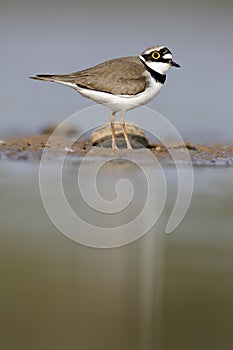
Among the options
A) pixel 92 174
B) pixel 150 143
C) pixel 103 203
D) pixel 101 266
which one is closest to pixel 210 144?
pixel 150 143

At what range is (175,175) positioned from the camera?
7.23m

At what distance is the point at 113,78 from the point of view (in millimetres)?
7789

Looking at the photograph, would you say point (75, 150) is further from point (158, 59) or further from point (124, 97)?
point (158, 59)

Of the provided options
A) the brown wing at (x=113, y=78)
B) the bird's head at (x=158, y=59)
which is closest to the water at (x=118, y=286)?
the brown wing at (x=113, y=78)

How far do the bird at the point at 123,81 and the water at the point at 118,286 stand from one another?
2.03m

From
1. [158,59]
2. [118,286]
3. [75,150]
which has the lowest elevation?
[118,286]

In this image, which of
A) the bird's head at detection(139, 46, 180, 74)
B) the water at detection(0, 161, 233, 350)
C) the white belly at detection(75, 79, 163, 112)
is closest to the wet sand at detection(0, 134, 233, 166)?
the white belly at detection(75, 79, 163, 112)

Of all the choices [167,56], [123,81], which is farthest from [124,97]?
[167,56]

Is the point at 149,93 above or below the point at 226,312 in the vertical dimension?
above

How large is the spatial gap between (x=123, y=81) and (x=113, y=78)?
0.11 metres

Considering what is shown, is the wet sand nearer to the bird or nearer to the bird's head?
the bird

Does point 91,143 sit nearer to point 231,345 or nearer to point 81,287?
point 81,287

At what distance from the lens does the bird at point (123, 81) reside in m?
7.73

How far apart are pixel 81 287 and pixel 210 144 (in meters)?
4.39
